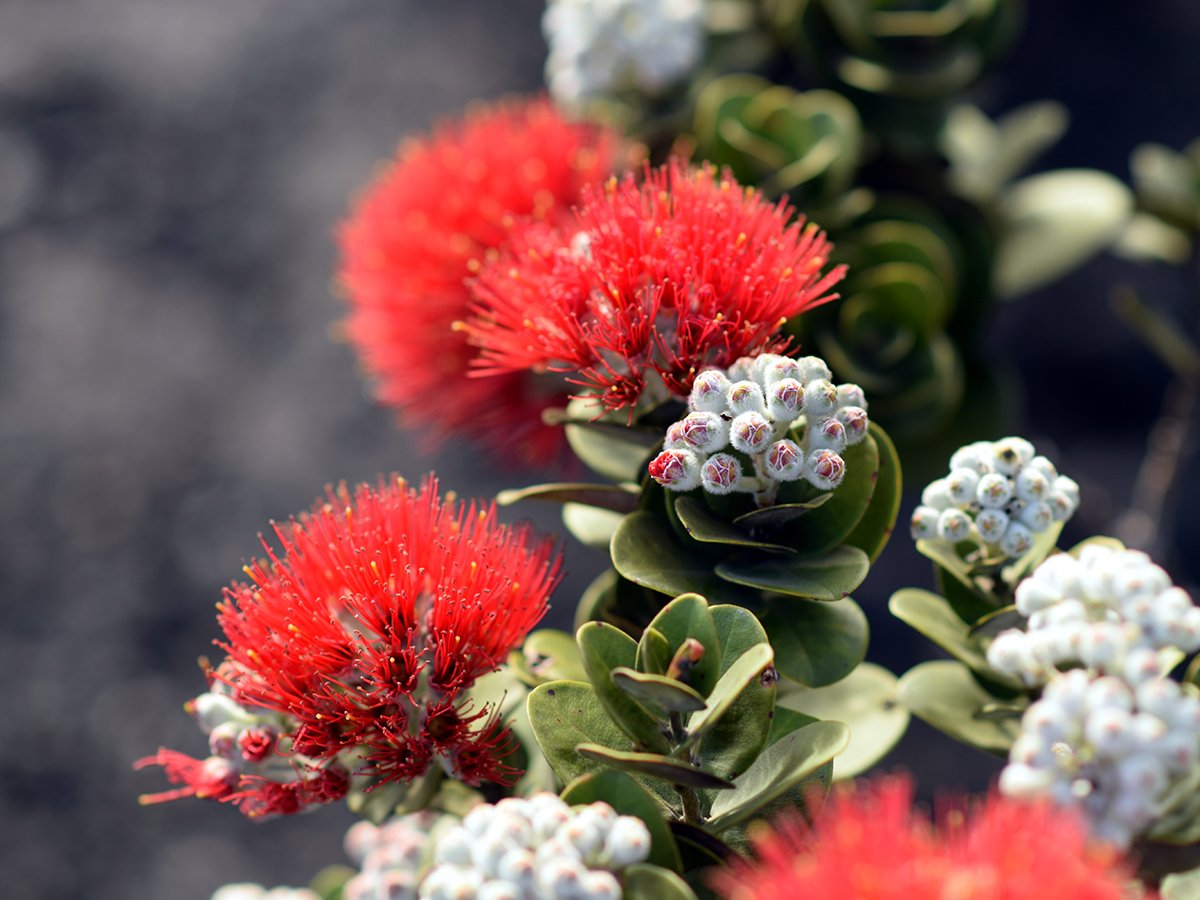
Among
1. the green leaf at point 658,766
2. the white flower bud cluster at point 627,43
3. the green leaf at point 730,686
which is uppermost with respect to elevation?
the white flower bud cluster at point 627,43

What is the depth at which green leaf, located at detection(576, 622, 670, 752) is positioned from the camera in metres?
0.44

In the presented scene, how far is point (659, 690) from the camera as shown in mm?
403

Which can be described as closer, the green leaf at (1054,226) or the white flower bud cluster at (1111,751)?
the white flower bud cluster at (1111,751)

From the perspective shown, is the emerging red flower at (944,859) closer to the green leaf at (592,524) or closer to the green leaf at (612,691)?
the green leaf at (612,691)

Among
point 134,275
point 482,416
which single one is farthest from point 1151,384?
point 134,275

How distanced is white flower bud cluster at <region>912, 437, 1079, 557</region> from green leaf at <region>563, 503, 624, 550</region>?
6.4 inches

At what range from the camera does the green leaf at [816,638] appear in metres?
0.49

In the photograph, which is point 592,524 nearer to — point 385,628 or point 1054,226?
point 385,628

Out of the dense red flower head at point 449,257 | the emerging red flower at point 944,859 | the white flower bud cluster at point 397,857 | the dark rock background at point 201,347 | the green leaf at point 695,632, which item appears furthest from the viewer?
the dark rock background at point 201,347

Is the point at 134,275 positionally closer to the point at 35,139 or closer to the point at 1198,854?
the point at 35,139

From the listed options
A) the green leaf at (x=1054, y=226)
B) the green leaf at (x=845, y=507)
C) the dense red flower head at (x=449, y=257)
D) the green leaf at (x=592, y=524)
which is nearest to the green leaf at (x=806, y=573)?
the green leaf at (x=845, y=507)

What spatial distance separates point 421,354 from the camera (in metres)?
0.73

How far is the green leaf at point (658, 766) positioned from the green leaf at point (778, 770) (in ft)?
0.06

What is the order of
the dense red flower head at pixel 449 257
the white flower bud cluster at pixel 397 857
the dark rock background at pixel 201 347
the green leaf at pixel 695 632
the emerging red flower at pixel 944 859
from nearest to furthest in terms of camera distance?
the emerging red flower at pixel 944 859
the green leaf at pixel 695 632
the white flower bud cluster at pixel 397 857
the dense red flower head at pixel 449 257
the dark rock background at pixel 201 347
